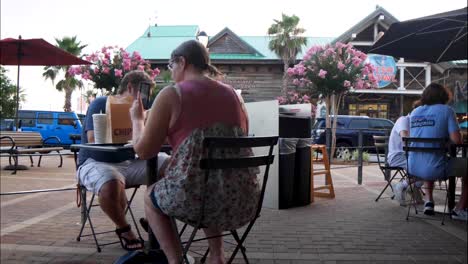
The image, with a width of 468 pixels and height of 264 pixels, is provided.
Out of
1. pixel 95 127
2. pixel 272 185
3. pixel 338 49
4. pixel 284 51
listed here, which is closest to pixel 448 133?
pixel 272 185

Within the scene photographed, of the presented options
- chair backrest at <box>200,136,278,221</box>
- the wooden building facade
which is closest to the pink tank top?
chair backrest at <box>200,136,278,221</box>

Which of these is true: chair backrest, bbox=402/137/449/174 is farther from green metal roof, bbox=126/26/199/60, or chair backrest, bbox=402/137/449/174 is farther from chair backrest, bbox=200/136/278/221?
green metal roof, bbox=126/26/199/60

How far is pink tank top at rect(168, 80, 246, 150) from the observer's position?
2.22 m

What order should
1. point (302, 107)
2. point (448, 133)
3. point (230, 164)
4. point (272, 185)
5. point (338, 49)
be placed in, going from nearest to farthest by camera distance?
point (230, 164), point (448, 133), point (272, 185), point (302, 107), point (338, 49)

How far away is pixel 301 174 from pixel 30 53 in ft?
19.7

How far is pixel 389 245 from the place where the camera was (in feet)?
11.7

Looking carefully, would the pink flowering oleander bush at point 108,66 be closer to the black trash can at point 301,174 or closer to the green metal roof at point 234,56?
the black trash can at point 301,174

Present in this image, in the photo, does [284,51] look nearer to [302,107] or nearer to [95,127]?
[302,107]

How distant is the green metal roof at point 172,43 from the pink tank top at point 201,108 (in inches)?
802

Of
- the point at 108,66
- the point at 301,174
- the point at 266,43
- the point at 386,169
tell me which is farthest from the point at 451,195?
the point at 266,43

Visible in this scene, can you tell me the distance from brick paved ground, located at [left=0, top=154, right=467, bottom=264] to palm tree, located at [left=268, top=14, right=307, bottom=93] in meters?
17.1

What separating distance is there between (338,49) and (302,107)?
8530 millimetres

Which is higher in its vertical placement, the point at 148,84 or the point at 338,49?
the point at 338,49

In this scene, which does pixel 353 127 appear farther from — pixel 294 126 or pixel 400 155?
pixel 294 126
